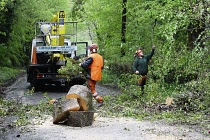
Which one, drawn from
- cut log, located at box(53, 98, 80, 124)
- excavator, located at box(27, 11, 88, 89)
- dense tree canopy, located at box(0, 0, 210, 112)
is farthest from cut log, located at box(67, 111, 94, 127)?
excavator, located at box(27, 11, 88, 89)

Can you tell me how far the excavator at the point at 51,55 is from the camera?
57.3ft

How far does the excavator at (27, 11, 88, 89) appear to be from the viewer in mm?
17453

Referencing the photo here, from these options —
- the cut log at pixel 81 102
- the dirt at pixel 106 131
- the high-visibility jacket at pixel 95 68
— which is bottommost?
the dirt at pixel 106 131

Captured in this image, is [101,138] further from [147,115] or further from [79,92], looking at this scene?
[147,115]

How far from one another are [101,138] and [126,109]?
3586 millimetres

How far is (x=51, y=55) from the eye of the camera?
17.8 m

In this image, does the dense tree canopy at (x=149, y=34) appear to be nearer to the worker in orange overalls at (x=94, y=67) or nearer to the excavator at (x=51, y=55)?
the worker in orange overalls at (x=94, y=67)

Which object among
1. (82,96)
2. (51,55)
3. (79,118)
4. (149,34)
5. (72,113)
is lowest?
(79,118)

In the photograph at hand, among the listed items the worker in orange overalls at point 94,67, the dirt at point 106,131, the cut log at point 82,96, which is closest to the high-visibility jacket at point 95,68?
the worker in orange overalls at point 94,67

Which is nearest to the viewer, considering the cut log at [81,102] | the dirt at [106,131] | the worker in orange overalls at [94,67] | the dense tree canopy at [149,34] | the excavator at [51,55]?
the dirt at [106,131]

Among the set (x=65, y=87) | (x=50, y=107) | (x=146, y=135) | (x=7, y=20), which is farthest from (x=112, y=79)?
(x=146, y=135)

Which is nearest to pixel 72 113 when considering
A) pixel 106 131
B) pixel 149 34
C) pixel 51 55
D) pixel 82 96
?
pixel 82 96

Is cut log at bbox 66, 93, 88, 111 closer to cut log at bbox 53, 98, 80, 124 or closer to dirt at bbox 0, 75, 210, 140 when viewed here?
cut log at bbox 53, 98, 80, 124

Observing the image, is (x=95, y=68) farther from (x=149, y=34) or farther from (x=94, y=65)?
(x=149, y=34)
